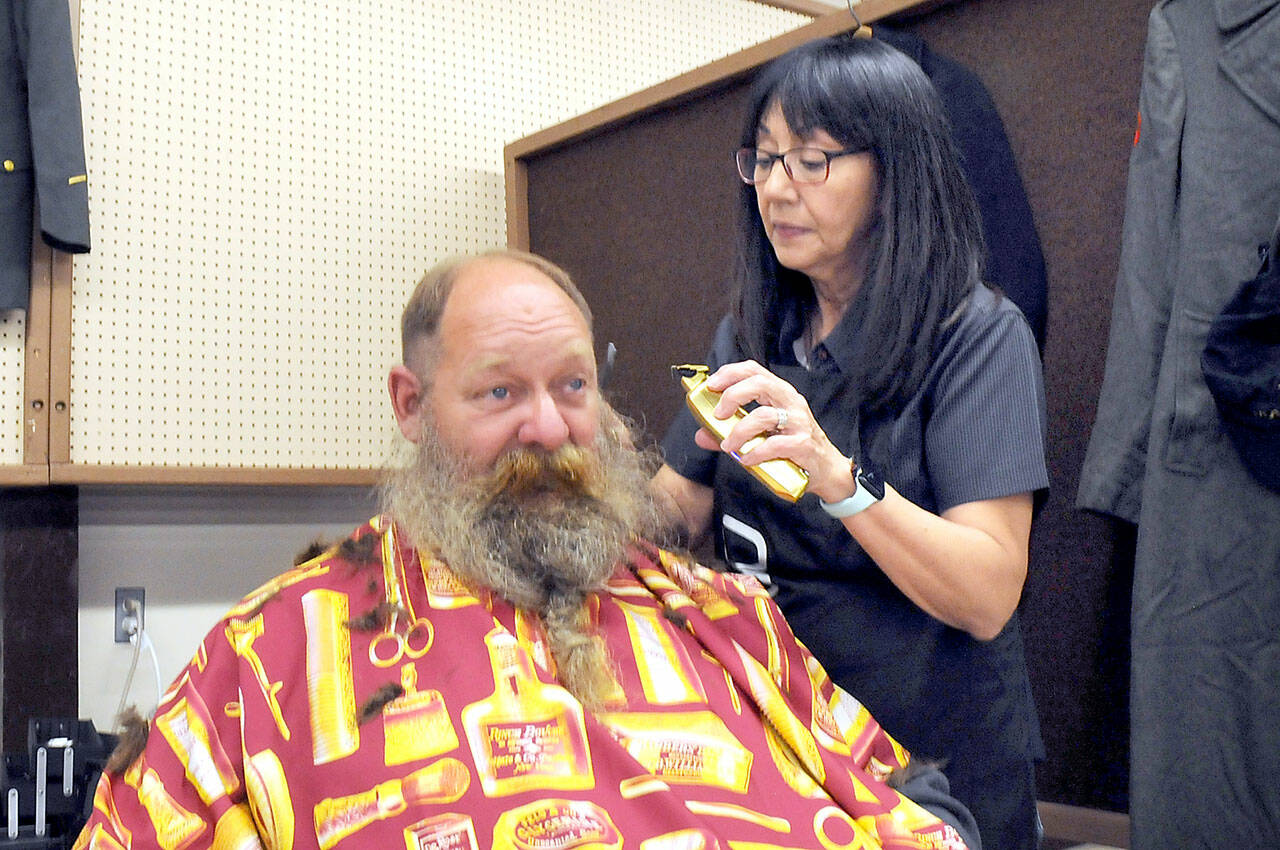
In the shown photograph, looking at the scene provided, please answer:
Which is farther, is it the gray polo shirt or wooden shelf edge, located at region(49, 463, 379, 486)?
wooden shelf edge, located at region(49, 463, 379, 486)

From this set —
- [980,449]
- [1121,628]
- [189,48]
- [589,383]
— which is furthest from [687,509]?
[189,48]

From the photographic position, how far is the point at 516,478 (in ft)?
4.60

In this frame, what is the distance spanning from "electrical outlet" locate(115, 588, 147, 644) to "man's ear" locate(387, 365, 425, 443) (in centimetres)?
177

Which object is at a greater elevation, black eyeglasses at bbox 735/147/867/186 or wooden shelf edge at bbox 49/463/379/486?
black eyeglasses at bbox 735/147/867/186

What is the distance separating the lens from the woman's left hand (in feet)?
4.24

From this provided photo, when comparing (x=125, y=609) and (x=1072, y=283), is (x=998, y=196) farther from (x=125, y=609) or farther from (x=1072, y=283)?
(x=125, y=609)

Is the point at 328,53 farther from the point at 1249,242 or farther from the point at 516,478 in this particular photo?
the point at 1249,242

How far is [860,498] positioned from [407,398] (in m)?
0.58

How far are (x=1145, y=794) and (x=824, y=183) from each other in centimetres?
96

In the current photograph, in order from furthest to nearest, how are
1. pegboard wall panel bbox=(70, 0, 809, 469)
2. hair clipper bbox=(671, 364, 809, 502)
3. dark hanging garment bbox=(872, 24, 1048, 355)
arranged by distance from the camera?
pegboard wall panel bbox=(70, 0, 809, 469), dark hanging garment bbox=(872, 24, 1048, 355), hair clipper bbox=(671, 364, 809, 502)

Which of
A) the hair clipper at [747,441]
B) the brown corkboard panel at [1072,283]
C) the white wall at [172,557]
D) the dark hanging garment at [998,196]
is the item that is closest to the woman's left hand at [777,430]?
the hair clipper at [747,441]

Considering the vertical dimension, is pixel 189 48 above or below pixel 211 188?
above

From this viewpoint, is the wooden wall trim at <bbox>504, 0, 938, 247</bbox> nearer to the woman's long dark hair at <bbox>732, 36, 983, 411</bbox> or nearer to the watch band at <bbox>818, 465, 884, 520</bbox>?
the woman's long dark hair at <bbox>732, 36, 983, 411</bbox>

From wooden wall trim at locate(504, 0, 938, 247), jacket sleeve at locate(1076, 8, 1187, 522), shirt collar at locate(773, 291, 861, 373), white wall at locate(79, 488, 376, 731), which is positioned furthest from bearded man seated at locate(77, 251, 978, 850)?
white wall at locate(79, 488, 376, 731)
